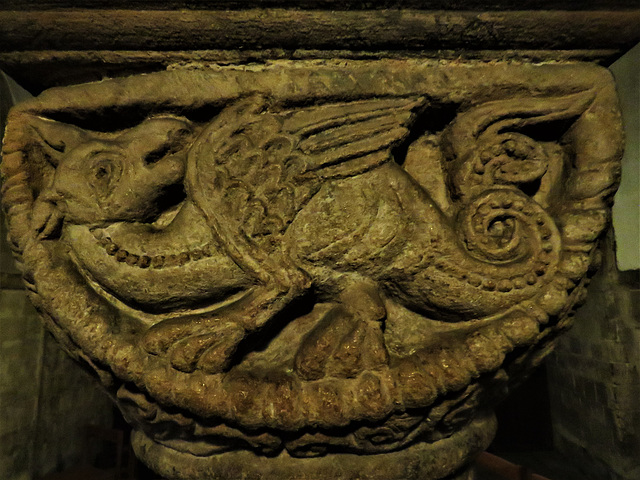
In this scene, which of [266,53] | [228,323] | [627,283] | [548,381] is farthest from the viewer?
[548,381]

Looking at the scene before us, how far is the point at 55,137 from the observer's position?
1121 millimetres

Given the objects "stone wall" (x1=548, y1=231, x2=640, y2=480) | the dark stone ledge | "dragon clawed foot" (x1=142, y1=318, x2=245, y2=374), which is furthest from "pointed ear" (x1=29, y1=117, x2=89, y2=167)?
"stone wall" (x1=548, y1=231, x2=640, y2=480)

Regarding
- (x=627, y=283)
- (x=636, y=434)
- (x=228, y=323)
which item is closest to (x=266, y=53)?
(x=228, y=323)

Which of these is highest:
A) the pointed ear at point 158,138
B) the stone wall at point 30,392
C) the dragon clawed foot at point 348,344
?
the pointed ear at point 158,138

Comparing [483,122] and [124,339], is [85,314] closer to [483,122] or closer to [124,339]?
[124,339]

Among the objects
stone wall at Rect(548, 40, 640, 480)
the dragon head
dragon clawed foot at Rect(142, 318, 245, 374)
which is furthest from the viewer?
stone wall at Rect(548, 40, 640, 480)

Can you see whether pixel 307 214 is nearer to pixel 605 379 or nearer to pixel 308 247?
pixel 308 247

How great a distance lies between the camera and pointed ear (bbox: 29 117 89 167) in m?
1.12

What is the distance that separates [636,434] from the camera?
2688 mm

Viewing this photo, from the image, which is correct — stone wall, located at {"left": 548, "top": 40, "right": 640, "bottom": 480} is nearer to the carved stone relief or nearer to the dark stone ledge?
the carved stone relief

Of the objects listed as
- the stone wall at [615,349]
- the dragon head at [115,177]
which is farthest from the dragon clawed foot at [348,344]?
the stone wall at [615,349]

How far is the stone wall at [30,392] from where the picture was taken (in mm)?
2646

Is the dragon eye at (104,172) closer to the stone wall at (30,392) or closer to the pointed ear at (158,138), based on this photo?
the pointed ear at (158,138)

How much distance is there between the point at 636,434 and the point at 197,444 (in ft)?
9.71
